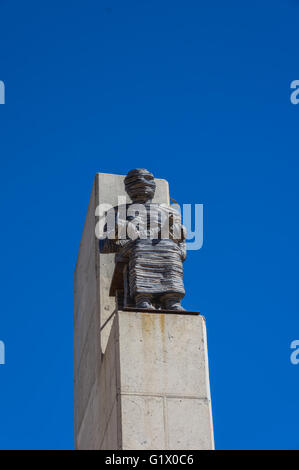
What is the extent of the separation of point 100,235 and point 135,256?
911mm

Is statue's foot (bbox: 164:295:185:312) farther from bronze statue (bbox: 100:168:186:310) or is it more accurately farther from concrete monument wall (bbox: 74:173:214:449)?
concrete monument wall (bbox: 74:173:214:449)

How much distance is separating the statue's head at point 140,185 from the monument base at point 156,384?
2.06 m

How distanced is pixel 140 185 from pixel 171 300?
5.86 feet

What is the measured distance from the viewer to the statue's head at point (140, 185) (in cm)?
1512

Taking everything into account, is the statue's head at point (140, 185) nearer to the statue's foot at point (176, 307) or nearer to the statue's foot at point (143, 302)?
the statue's foot at point (143, 302)

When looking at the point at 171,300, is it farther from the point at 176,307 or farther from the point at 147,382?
the point at 147,382

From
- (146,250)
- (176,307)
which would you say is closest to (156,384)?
(176,307)

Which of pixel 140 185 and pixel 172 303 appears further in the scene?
pixel 140 185

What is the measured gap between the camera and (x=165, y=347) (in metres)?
13.3

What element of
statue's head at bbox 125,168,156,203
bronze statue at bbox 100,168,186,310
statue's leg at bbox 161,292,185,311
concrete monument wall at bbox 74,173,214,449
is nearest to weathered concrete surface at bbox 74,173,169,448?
concrete monument wall at bbox 74,173,214,449

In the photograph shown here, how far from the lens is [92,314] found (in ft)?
49.6

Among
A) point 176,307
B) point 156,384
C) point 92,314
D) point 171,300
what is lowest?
point 156,384
